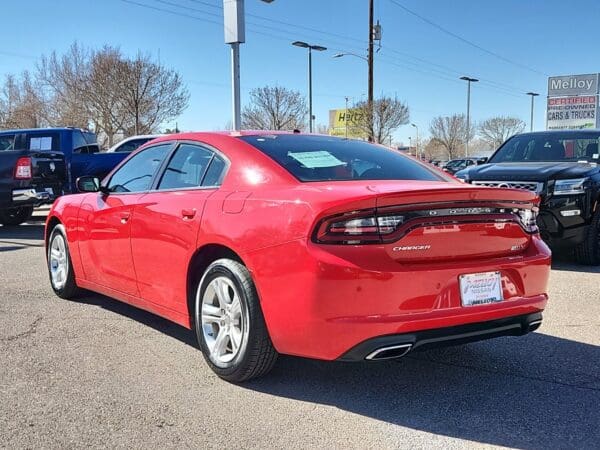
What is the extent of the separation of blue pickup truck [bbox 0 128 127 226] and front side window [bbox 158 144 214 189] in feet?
25.9

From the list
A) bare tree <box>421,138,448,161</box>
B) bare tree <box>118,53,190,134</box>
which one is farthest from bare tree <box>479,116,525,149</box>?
bare tree <box>118,53,190,134</box>

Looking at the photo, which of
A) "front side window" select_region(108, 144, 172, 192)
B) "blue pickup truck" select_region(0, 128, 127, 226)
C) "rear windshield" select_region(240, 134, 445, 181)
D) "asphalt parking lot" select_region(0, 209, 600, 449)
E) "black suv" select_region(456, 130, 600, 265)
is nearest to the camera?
"asphalt parking lot" select_region(0, 209, 600, 449)

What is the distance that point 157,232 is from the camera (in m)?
4.20

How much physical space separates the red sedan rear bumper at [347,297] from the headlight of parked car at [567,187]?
4461 mm

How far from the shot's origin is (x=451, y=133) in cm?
8494

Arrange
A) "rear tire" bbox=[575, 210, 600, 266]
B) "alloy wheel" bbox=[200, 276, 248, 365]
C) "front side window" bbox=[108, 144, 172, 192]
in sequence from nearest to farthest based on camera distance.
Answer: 1. "alloy wheel" bbox=[200, 276, 248, 365]
2. "front side window" bbox=[108, 144, 172, 192]
3. "rear tire" bbox=[575, 210, 600, 266]

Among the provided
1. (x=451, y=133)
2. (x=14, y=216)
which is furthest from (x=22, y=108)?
(x=451, y=133)

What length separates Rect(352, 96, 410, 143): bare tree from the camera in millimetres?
37534

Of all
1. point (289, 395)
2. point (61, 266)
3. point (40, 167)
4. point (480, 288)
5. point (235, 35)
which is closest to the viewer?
point (480, 288)

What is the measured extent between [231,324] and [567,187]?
5.27 metres

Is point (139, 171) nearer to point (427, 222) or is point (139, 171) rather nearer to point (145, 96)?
point (427, 222)

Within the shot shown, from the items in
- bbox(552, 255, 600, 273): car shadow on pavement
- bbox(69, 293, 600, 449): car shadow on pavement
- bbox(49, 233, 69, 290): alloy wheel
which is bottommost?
bbox(552, 255, 600, 273): car shadow on pavement

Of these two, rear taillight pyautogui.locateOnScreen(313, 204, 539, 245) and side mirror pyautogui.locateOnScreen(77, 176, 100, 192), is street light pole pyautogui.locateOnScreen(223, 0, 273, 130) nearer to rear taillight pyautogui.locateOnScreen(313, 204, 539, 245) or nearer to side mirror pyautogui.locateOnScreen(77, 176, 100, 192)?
side mirror pyautogui.locateOnScreen(77, 176, 100, 192)

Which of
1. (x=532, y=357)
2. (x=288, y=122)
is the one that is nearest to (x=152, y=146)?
(x=532, y=357)
